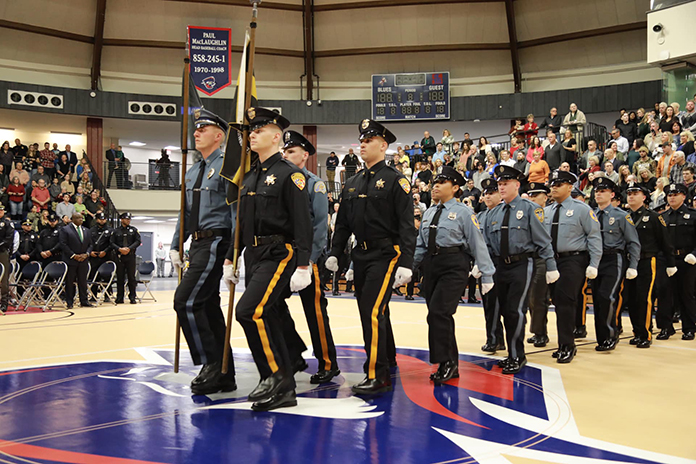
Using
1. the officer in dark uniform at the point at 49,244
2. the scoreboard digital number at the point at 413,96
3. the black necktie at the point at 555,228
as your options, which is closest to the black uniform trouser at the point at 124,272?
the officer in dark uniform at the point at 49,244

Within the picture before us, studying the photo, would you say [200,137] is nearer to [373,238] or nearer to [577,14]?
[373,238]

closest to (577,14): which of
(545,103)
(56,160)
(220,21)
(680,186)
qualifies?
(545,103)

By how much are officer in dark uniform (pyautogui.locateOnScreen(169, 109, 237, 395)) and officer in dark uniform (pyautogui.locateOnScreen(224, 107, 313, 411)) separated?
295 millimetres

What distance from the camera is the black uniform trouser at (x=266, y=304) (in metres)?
4.20

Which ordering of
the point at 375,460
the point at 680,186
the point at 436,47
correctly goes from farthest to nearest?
1. the point at 436,47
2. the point at 680,186
3. the point at 375,460

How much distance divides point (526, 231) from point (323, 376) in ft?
7.92

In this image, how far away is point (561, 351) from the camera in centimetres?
635

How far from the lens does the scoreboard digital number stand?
79.3 feet

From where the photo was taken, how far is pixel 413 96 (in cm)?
2414

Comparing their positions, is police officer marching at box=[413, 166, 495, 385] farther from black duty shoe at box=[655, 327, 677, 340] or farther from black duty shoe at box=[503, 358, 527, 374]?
black duty shoe at box=[655, 327, 677, 340]

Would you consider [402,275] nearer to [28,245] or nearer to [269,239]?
[269,239]

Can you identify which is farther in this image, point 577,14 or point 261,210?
point 577,14

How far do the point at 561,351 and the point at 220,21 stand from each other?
20882 mm

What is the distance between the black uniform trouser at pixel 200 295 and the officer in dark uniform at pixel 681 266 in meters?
6.08
